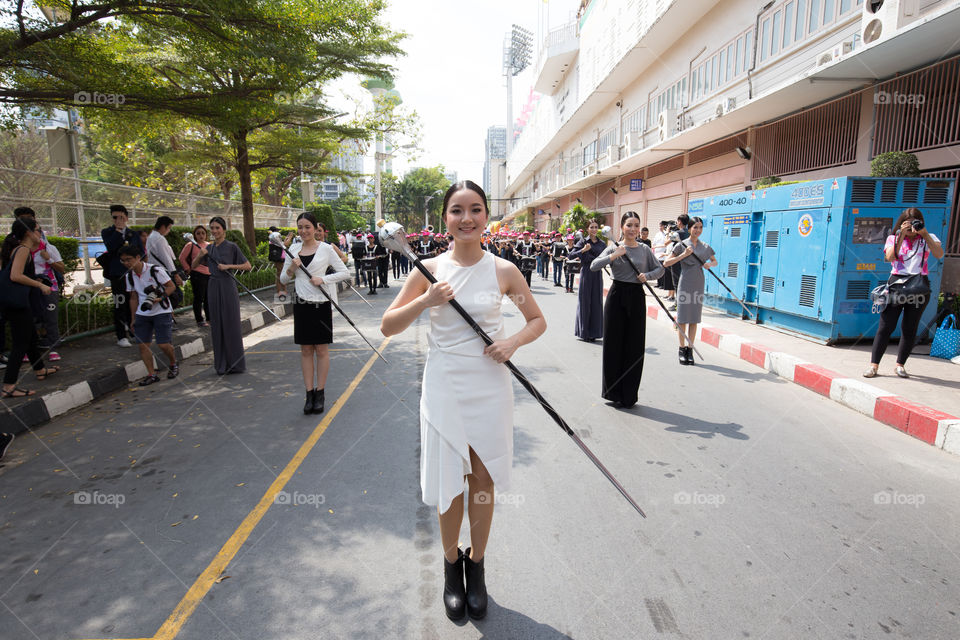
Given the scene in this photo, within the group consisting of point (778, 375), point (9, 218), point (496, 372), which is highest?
point (9, 218)

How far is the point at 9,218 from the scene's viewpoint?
8.89 m

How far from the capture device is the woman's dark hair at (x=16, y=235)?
537 centimetres

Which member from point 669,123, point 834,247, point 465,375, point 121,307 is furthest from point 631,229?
point 669,123

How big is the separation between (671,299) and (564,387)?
732 centimetres

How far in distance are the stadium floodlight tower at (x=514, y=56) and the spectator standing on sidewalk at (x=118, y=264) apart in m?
86.5

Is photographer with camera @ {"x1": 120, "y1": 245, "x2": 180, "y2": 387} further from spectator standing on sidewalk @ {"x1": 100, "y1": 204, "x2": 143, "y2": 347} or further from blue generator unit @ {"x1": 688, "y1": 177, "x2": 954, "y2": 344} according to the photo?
blue generator unit @ {"x1": 688, "y1": 177, "x2": 954, "y2": 344}

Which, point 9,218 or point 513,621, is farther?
point 9,218

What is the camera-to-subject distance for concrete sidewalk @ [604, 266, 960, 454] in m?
4.58

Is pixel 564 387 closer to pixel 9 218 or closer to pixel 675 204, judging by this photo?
pixel 9 218

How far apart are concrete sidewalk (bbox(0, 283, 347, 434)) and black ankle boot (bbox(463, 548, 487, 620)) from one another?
4.73 metres

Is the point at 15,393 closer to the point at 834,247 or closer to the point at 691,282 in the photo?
the point at 691,282

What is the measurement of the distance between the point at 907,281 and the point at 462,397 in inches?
232

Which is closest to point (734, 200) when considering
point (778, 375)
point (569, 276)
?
point (778, 375)

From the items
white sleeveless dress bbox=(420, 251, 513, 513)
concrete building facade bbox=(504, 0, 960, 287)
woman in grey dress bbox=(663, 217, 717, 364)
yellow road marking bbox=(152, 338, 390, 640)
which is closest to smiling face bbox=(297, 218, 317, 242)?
yellow road marking bbox=(152, 338, 390, 640)
